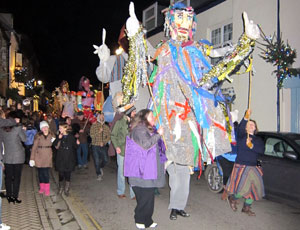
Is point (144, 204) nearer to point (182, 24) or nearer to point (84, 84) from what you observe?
point (182, 24)

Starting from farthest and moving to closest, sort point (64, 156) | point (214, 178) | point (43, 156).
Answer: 1. point (214, 178)
2. point (64, 156)
3. point (43, 156)

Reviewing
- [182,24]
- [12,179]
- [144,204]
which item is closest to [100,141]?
[12,179]

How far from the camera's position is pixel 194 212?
19.2ft

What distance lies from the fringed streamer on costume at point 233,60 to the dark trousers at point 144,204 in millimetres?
1783

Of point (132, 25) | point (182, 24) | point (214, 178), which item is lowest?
point (214, 178)

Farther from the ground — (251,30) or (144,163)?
(251,30)

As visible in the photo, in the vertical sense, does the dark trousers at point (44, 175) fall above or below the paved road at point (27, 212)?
above

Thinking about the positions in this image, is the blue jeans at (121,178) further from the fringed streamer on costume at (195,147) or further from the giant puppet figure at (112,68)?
the fringed streamer on costume at (195,147)

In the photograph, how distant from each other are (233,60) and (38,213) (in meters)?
4.09

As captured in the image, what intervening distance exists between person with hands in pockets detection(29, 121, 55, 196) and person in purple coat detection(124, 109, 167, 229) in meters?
3.02

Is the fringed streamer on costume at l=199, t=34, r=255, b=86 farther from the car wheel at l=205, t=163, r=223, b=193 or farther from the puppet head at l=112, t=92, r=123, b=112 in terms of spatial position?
the car wheel at l=205, t=163, r=223, b=193

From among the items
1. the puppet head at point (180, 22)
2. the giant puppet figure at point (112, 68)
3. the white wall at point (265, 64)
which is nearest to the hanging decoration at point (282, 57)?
the white wall at point (265, 64)

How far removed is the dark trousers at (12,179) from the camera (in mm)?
6375

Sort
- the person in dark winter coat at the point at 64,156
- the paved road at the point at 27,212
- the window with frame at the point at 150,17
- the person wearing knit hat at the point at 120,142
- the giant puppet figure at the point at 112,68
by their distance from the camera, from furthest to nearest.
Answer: the window with frame at the point at 150,17 → the person in dark winter coat at the point at 64,156 → the person wearing knit hat at the point at 120,142 → the giant puppet figure at the point at 112,68 → the paved road at the point at 27,212
